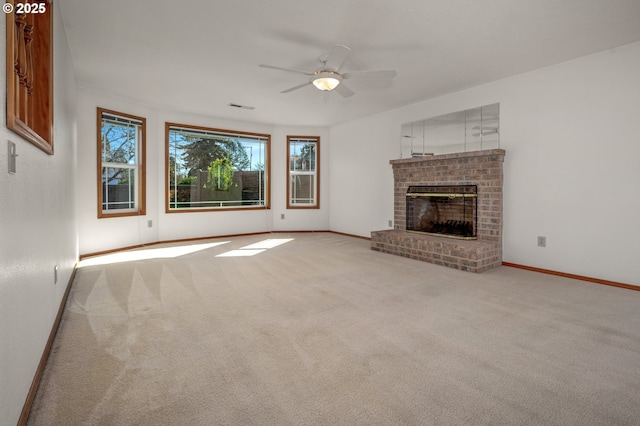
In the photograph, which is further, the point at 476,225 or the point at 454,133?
the point at 454,133

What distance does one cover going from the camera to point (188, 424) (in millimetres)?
1474

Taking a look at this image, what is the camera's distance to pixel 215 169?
7.16 metres

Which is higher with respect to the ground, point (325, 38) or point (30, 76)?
point (325, 38)

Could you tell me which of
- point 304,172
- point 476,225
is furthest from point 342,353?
point 304,172

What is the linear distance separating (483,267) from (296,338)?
2995 millimetres

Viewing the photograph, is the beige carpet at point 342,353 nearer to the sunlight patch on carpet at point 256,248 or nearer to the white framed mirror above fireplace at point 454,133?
the sunlight patch on carpet at point 256,248

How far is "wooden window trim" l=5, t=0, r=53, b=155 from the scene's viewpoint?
53.1 inches

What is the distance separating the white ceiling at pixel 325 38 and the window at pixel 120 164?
0.68 m

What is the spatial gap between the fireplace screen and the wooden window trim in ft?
15.9

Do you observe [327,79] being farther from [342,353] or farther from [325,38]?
[342,353]

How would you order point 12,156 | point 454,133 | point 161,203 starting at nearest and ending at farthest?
1. point 12,156
2. point 454,133
3. point 161,203

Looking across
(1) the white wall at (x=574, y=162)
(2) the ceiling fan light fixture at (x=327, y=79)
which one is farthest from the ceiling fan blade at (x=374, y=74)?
(1) the white wall at (x=574, y=162)

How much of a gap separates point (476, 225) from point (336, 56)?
3.21 meters

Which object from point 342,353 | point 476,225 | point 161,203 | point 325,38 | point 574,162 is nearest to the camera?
point 342,353
